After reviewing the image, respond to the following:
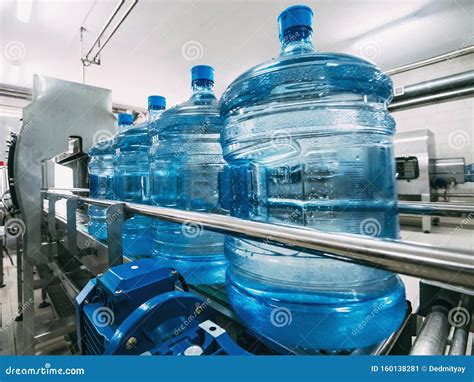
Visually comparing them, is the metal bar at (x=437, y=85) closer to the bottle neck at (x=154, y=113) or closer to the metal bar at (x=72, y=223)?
the bottle neck at (x=154, y=113)

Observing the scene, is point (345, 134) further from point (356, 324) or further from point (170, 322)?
point (170, 322)

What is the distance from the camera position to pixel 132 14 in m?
2.53

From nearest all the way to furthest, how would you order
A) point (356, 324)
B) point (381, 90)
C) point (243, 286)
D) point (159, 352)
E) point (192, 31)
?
1. point (159, 352)
2. point (356, 324)
3. point (243, 286)
4. point (381, 90)
5. point (192, 31)

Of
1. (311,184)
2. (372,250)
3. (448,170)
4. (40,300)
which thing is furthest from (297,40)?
(448,170)

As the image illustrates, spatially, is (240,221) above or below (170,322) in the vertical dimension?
above

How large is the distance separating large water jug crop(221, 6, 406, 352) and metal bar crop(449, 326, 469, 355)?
0.10m

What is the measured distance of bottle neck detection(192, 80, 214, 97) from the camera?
1.00 m

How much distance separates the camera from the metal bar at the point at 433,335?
1.54 feet

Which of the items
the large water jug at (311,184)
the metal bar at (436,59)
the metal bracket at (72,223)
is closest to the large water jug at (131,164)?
the metal bracket at (72,223)

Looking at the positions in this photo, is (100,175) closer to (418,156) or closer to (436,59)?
(418,156)

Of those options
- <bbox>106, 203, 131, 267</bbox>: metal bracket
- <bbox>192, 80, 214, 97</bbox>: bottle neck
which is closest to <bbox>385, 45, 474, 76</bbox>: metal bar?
<bbox>192, 80, 214, 97</bbox>: bottle neck

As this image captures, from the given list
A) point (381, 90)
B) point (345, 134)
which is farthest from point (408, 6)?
point (345, 134)

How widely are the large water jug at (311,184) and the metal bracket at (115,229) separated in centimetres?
37

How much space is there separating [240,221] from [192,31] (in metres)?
3.10
